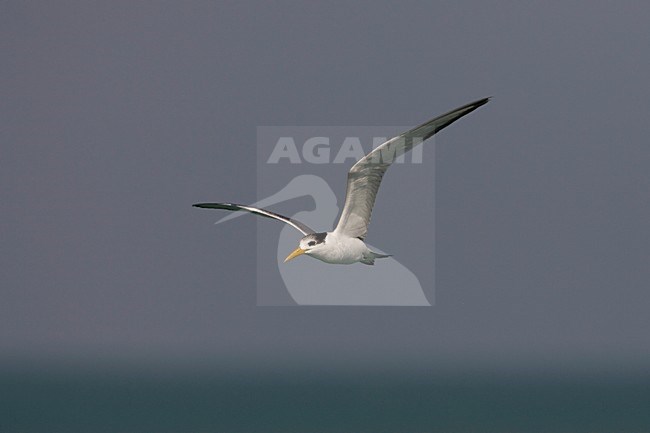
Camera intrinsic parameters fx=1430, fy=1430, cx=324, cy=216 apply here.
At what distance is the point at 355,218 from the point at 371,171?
1.86 m

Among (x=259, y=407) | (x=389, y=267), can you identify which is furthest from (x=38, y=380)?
(x=389, y=267)

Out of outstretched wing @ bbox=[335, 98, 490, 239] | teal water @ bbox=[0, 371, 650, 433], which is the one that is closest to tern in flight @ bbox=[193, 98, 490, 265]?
outstretched wing @ bbox=[335, 98, 490, 239]

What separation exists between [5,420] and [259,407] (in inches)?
983

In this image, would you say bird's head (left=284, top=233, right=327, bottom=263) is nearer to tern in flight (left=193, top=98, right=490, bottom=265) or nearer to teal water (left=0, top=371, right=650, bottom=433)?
tern in flight (left=193, top=98, right=490, bottom=265)

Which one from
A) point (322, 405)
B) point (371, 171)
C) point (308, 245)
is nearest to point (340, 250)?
point (308, 245)

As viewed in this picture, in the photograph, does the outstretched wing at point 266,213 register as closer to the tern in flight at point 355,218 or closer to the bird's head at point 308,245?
the tern in flight at point 355,218

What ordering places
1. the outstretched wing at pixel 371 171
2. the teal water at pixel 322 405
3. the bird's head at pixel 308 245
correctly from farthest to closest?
the teal water at pixel 322 405 → the bird's head at pixel 308 245 → the outstretched wing at pixel 371 171

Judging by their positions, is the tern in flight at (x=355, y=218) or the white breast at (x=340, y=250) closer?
the tern in flight at (x=355, y=218)

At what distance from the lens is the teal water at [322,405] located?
10738 cm

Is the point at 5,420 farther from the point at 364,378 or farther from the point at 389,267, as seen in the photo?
the point at 364,378

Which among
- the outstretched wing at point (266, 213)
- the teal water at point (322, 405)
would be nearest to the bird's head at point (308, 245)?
the outstretched wing at point (266, 213)

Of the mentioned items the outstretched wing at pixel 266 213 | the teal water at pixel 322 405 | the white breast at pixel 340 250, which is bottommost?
the teal water at pixel 322 405

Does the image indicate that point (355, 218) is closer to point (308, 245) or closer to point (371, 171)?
point (308, 245)

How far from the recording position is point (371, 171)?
4072cm
